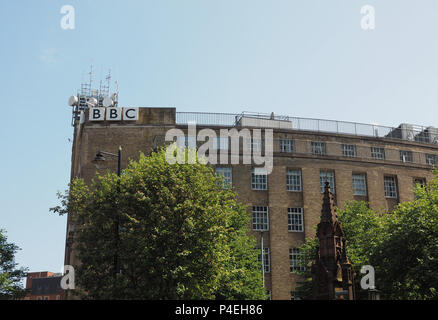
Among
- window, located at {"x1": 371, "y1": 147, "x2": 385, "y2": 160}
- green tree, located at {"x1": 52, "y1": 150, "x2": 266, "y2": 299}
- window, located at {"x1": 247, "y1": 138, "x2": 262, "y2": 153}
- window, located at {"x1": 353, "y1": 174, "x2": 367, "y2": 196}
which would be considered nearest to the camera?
green tree, located at {"x1": 52, "y1": 150, "x2": 266, "y2": 299}

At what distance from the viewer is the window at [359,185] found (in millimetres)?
51594

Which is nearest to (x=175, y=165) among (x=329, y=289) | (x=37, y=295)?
(x=329, y=289)

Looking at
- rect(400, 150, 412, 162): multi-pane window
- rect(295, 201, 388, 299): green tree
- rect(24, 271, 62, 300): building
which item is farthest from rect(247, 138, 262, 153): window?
rect(24, 271, 62, 300): building

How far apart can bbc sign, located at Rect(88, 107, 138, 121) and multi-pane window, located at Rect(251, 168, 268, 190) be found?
540 inches

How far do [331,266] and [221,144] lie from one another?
2935cm

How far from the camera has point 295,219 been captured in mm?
48312

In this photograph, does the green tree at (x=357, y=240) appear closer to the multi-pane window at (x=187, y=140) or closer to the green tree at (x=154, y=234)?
the green tree at (x=154, y=234)

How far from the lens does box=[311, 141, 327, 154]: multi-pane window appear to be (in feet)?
170

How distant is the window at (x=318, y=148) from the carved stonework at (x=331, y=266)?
30.1 metres

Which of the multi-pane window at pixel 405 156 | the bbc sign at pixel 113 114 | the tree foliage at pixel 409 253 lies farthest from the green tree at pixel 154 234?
the multi-pane window at pixel 405 156

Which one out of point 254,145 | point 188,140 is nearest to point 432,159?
point 254,145

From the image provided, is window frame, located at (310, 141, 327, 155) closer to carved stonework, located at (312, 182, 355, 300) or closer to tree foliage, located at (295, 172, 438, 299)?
tree foliage, located at (295, 172, 438, 299)

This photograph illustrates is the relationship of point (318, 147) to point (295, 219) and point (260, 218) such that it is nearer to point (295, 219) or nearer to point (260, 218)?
point (295, 219)

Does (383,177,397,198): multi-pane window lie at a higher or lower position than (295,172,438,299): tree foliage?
higher
